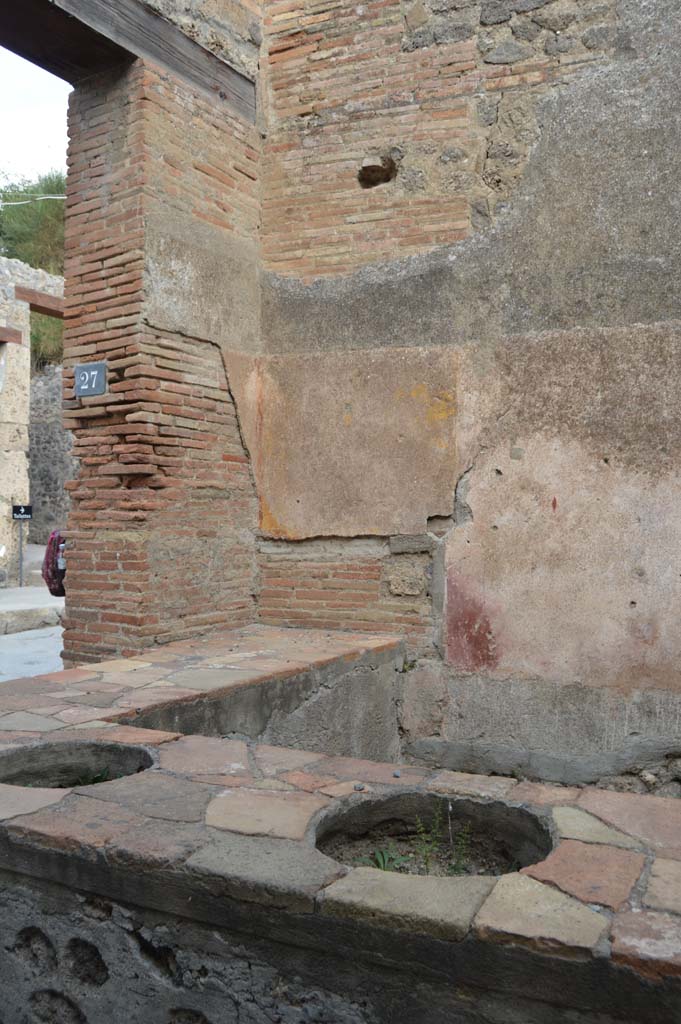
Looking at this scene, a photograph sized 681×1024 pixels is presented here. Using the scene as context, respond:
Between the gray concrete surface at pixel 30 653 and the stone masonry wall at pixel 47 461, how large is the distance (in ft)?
28.8

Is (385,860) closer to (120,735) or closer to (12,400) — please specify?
(120,735)

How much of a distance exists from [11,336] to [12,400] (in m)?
→ 0.97

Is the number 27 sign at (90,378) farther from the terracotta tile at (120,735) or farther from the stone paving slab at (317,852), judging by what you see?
the terracotta tile at (120,735)

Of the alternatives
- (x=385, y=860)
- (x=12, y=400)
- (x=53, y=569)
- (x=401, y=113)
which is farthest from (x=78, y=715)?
(x=12, y=400)

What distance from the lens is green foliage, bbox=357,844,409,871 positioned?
2.34 metres

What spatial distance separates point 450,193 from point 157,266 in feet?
5.85

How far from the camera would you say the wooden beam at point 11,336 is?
12625mm

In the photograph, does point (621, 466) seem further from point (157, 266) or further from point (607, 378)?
point (157, 266)

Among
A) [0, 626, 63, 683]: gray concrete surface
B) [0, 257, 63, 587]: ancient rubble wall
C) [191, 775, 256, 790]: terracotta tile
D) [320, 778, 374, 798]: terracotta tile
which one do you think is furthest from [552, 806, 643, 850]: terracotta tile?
[0, 257, 63, 587]: ancient rubble wall

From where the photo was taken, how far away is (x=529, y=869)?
1.90m

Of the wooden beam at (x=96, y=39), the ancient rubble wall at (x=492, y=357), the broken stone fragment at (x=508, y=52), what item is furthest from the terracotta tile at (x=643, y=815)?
the wooden beam at (x=96, y=39)

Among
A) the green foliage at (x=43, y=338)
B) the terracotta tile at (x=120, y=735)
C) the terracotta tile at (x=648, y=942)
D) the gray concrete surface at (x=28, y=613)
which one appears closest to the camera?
the terracotta tile at (x=648, y=942)

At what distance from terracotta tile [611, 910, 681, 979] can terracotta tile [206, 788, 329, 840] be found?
2.61 feet

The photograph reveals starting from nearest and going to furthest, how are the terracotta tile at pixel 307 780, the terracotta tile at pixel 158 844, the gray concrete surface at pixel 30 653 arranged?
the terracotta tile at pixel 158 844 → the terracotta tile at pixel 307 780 → the gray concrete surface at pixel 30 653
